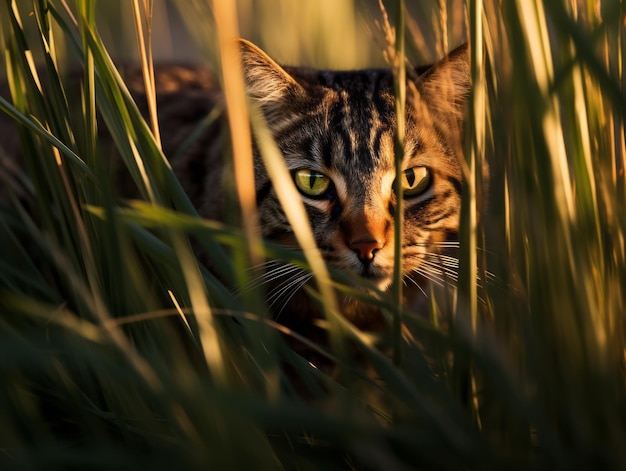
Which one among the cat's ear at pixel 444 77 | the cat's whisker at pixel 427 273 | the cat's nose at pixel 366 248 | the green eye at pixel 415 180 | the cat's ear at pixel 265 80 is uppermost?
the cat's ear at pixel 265 80

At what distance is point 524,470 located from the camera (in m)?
0.65

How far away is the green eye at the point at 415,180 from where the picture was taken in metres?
1.37

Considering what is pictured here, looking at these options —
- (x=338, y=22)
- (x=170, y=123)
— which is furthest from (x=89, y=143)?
(x=338, y=22)

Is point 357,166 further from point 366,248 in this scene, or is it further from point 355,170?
point 366,248

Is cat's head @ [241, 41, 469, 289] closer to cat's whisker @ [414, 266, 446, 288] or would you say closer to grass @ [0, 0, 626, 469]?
cat's whisker @ [414, 266, 446, 288]

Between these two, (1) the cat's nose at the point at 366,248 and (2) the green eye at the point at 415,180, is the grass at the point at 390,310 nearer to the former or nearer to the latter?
(1) the cat's nose at the point at 366,248

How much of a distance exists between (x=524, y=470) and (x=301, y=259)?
1.07 ft

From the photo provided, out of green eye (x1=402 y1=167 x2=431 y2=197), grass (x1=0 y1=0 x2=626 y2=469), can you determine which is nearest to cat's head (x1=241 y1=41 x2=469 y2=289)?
green eye (x1=402 y1=167 x2=431 y2=197)

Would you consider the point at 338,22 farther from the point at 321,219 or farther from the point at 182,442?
the point at 182,442

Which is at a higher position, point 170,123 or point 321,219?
point 170,123

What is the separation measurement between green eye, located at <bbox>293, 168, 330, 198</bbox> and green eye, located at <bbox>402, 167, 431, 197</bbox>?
164 millimetres

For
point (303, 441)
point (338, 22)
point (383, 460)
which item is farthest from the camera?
point (338, 22)

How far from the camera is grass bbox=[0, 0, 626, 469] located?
2.20ft

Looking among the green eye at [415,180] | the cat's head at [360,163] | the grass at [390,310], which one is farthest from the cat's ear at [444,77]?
the grass at [390,310]
